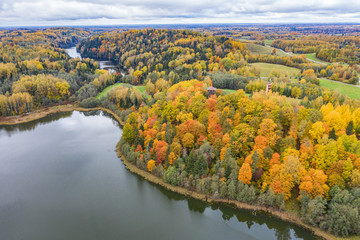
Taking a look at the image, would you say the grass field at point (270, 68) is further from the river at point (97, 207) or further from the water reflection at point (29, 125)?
the water reflection at point (29, 125)

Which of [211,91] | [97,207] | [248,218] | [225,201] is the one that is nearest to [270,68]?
[211,91]

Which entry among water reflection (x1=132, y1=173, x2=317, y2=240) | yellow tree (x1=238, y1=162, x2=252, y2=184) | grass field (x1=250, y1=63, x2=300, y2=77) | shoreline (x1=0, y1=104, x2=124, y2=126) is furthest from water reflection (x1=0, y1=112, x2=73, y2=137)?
grass field (x1=250, y1=63, x2=300, y2=77)

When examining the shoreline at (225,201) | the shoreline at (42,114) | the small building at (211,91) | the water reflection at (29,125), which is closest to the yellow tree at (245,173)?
the shoreline at (225,201)

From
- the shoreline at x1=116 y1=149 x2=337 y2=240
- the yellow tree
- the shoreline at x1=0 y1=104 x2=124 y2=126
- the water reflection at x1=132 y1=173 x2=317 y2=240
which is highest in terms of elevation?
the yellow tree

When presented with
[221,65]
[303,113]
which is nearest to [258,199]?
[303,113]

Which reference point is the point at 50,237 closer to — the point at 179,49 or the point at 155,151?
the point at 155,151

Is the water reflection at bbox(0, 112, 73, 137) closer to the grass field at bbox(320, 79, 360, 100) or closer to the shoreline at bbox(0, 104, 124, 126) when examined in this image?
the shoreline at bbox(0, 104, 124, 126)
